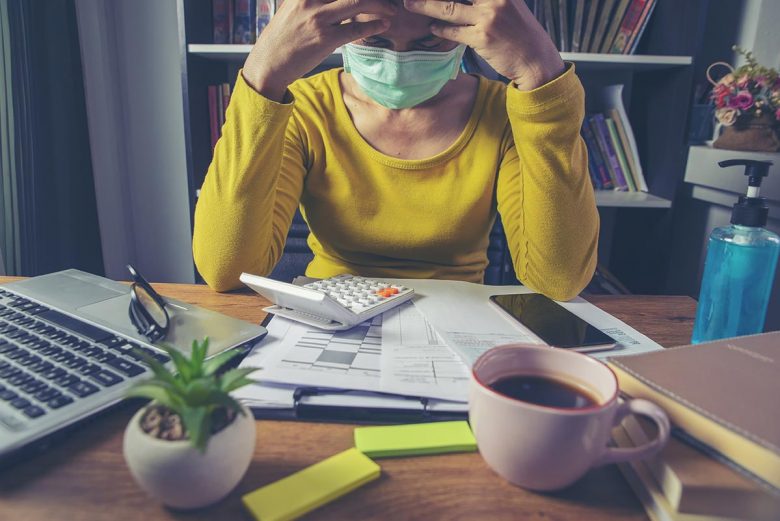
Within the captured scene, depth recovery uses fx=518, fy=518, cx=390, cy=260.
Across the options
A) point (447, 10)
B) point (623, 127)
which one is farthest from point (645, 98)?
point (447, 10)

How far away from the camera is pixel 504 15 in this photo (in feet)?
2.32

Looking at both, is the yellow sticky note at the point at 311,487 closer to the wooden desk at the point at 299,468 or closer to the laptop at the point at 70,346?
the wooden desk at the point at 299,468

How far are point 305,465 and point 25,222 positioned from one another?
1.45 metres

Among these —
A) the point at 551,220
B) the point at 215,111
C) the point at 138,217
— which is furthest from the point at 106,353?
the point at 138,217

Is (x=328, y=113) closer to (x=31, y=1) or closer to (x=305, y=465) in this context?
(x=305, y=465)

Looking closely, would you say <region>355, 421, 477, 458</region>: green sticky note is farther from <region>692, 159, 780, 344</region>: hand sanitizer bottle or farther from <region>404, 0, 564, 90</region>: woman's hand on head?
<region>404, 0, 564, 90</region>: woman's hand on head

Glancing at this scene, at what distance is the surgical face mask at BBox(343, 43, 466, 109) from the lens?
854 millimetres

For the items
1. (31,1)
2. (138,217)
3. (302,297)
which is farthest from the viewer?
(138,217)

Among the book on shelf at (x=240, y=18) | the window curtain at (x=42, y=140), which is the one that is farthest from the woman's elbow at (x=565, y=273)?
the window curtain at (x=42, y=140)

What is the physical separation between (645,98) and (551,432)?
1579mm

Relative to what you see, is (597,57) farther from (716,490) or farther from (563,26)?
(716,490)

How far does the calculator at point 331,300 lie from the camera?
1.85ft

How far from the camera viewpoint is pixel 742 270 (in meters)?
0.53

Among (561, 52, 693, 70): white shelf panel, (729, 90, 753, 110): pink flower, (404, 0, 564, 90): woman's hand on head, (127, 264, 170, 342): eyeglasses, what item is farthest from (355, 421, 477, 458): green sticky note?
(561, 52, 693, 70): white shelf panel
